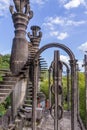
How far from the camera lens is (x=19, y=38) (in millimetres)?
7973

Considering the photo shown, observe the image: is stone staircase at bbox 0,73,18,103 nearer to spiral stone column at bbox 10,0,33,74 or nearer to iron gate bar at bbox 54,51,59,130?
spiral stone column at bbox 10,0,33,74

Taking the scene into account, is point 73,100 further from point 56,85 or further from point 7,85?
point 7,85

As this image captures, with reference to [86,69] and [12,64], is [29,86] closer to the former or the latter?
[12,64]

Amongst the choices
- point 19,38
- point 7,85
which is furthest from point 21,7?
point 7,85

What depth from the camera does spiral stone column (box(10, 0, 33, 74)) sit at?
797 cm

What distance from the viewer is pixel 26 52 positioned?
8.12 meters

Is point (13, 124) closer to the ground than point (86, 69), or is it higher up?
closer to the ground

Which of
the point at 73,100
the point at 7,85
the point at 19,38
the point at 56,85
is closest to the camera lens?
the point at 73,100

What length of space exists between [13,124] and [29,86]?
4.48 feet

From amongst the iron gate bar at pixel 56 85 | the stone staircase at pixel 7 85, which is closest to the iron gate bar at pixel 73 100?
the iron gate bar at pixel 56 85

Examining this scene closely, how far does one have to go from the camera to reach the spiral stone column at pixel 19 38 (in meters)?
7.97

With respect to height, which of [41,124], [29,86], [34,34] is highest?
[34,34]

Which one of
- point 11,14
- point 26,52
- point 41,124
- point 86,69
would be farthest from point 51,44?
point 86,69

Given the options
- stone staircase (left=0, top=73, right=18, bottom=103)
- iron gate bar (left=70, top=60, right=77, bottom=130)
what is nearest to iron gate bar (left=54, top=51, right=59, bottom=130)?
iron gate bar (left=70, top=60, right=77, bottom=130)
